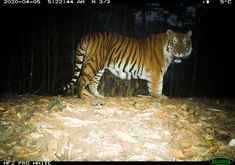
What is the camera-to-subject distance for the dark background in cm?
731

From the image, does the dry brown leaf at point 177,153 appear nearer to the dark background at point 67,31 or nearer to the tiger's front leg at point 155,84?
the tiger's front leg at point 155,84

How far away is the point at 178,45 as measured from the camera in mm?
5664

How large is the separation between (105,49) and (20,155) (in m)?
3.42

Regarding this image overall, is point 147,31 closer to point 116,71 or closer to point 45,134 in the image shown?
point 116,71

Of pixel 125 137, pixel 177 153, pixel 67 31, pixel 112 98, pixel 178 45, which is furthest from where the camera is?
pixel 67 31

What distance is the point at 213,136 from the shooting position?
341cm

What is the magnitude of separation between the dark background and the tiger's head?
1.71 meters

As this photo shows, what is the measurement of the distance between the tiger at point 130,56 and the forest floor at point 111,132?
1.25 meters

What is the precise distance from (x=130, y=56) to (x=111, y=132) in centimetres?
305

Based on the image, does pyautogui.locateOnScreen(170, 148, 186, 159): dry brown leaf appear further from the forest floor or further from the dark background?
the dark background

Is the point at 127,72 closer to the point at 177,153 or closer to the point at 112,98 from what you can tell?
the point at 112,98

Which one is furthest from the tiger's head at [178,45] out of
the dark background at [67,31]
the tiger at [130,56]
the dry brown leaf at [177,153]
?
the dry brown leaf at [177,153]

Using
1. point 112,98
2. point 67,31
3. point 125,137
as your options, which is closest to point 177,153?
point 125,137

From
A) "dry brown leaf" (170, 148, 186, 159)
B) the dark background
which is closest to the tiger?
the dark background
